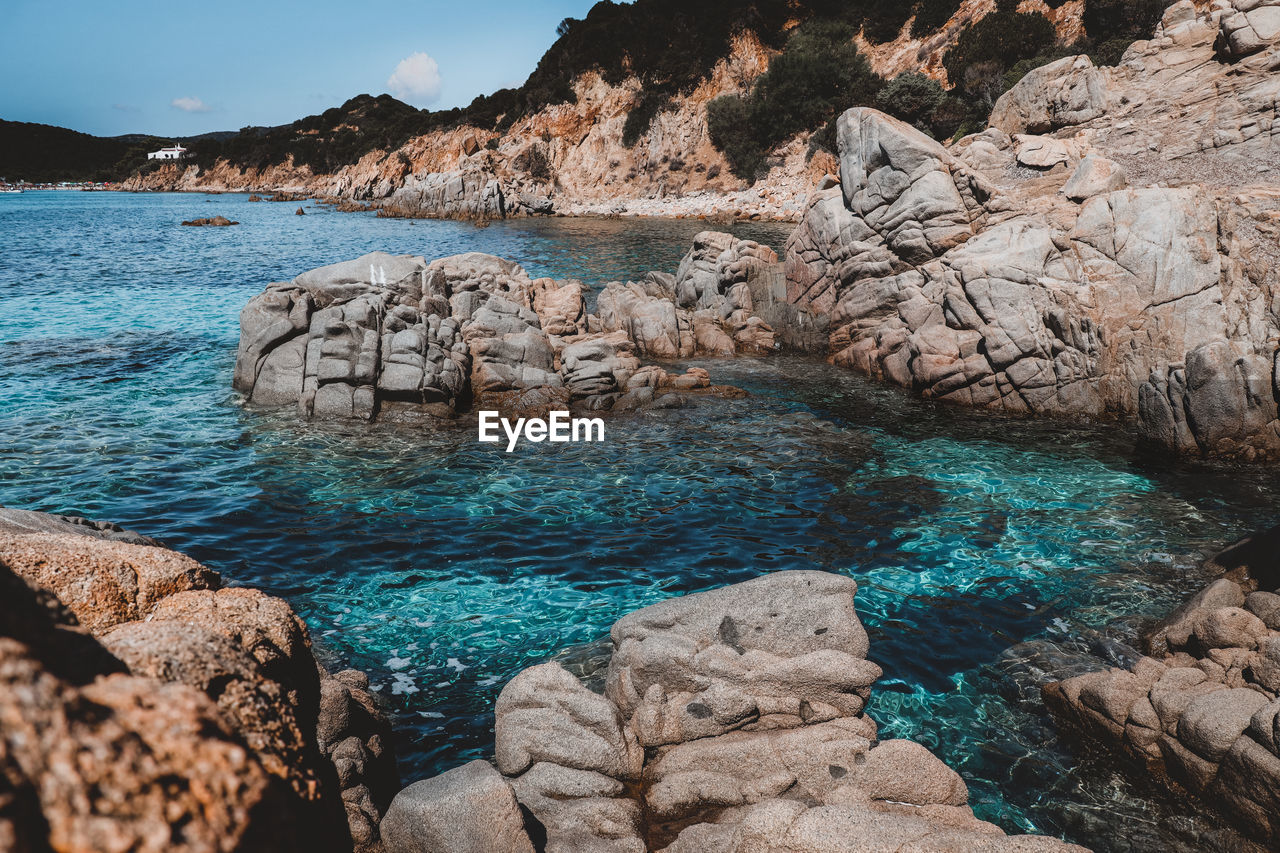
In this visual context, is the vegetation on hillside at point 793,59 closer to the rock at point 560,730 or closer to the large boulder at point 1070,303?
the large boulder at point 1070,303

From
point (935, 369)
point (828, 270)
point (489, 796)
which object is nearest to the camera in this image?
point (489, 796)

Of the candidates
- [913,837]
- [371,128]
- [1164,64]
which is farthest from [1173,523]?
[371,128]

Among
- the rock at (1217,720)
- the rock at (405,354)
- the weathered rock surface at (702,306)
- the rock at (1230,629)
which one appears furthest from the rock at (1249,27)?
the rock at (1217,720)

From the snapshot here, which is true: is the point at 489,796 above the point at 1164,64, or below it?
below

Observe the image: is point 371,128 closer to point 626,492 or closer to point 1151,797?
point 626,492

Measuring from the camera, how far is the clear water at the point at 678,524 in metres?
10.8

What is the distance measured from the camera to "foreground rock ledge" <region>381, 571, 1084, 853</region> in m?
7.06

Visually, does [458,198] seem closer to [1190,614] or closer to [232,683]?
[1190,614]

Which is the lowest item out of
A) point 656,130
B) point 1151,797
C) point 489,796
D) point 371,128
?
point 1151,797

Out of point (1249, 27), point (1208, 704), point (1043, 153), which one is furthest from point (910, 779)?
point (1249, 27)

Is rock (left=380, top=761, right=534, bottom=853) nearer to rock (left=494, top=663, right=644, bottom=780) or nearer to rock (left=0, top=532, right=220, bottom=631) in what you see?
rock (left=494, top=663, right=644, bottom=780)

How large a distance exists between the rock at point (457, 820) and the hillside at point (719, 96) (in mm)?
68510

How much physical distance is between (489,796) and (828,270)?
29.1m

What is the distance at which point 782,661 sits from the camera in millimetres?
9609
